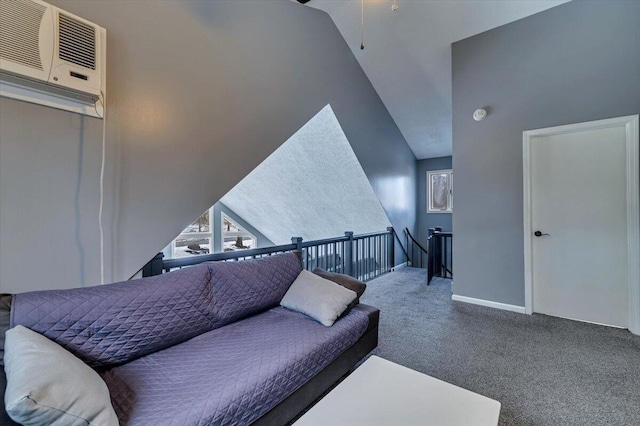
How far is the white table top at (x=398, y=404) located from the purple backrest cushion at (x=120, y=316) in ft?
2.99

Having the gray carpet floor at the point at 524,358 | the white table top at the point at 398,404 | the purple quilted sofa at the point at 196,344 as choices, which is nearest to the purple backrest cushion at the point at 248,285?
the purple quilted sofa at the point at 196,344

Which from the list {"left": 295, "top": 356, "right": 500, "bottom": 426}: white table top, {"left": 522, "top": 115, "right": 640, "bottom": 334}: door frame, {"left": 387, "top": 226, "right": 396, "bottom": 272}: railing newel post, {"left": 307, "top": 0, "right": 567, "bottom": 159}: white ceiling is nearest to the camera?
{"left": 295, "top": 356, "right": 500, "bottom": 426}: white table top

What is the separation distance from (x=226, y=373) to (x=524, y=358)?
232 cm

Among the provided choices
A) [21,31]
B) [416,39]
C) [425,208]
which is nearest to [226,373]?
[21,31]

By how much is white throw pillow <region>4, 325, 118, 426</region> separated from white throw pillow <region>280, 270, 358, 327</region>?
1.18 metres

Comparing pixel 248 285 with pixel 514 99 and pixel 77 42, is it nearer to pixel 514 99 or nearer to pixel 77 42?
pixel 77 42

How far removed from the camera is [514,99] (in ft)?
10.6

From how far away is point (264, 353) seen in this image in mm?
1499

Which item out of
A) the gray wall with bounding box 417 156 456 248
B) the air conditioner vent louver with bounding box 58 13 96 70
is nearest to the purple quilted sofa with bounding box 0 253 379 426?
the air conditioner vent louver with bounding box 58 13 96 70

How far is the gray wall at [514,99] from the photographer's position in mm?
2717

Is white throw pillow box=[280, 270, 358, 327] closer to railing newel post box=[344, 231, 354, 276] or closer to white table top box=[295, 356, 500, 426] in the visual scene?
white table top box=[295, 356, 500, 426]

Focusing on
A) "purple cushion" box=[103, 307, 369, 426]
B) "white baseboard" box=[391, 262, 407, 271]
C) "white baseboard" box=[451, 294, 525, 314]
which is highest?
"purple cushion" box=[103, 307, 369, 426]

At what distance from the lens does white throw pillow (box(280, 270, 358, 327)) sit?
1921 millimetres

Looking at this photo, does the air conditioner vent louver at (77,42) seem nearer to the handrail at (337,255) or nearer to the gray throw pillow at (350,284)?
the handrail at (337,255)
